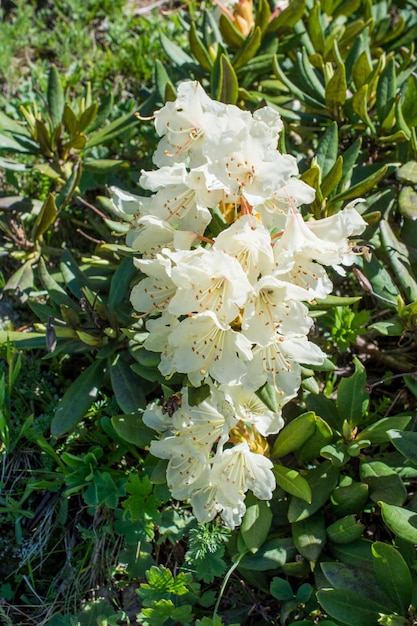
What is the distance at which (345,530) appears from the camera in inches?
79.9

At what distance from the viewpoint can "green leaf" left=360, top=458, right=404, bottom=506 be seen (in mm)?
2027

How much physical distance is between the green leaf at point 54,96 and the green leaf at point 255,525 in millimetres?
1790

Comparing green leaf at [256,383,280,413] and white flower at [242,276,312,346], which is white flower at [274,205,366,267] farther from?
green leaf at [256,383,280,413]

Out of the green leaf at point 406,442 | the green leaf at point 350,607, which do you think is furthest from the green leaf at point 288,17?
the green leaf at point 350,607

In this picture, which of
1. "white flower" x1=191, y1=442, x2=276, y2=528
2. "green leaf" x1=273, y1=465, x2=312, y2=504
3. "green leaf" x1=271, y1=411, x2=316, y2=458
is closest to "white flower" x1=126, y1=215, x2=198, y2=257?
"white flower" x1=191, y1=442, x2=276, y2=528

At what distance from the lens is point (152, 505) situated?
7.08 feet

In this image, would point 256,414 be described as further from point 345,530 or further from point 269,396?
point 345,530

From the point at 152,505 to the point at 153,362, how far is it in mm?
458

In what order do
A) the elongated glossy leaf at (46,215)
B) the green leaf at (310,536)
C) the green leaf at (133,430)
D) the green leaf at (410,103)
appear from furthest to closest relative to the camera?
the elongated glossy leaf at (46,215), the green leaf at (410,103), the green leaf at (133,430), the green leaf at (310,536)

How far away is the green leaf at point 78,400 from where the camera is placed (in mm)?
2309

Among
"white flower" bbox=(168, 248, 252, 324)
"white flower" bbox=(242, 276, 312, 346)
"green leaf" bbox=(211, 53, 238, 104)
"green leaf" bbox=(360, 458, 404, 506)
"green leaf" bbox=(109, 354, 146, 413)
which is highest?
"green leaf" bbox=(211, 53, 238, 104)

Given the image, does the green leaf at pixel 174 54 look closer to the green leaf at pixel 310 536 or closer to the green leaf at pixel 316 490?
the green leaf at pixel 316 490

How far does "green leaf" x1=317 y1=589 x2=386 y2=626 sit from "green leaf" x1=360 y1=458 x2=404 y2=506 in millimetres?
286

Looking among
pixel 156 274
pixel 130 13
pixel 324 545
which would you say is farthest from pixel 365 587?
pixel 130 13
